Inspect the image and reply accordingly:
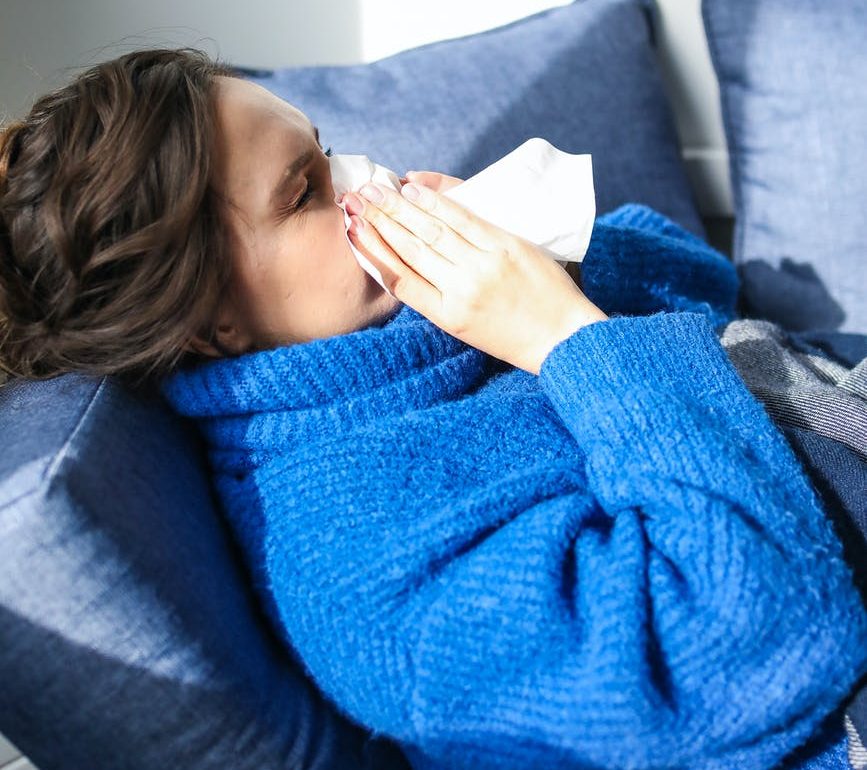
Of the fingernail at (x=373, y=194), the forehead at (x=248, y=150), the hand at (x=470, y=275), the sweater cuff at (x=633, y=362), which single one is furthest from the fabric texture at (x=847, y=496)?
the forehead at (x=248, y=150)

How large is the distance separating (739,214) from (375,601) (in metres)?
1.07

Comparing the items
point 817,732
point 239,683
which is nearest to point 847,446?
point 817,732

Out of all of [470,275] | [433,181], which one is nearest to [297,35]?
[433,181]

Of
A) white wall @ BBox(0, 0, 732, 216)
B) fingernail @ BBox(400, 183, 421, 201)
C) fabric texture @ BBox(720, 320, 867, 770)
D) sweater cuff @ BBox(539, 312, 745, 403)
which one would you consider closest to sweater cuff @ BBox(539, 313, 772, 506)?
sweater cuff @ BBox(539, 312, 745, 403)

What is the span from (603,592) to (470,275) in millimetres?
332

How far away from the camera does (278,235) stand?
3.01 ft

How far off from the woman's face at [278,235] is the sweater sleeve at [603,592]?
0.18 meters

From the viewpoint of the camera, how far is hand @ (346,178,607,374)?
894mm

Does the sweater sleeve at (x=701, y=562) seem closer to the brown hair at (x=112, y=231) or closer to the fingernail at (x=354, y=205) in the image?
the fingernail at (x=354, y=205)

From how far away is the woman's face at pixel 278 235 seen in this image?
895 millimetres

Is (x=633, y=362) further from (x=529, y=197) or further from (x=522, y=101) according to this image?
(x=522, y=101)

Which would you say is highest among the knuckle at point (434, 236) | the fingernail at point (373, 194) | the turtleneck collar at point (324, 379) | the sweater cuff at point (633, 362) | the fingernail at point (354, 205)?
the fingernail at point (373, 194)

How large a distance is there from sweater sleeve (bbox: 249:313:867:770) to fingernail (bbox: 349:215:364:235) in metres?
0.22

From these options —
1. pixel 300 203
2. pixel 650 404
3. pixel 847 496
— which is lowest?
pixel 847 496
